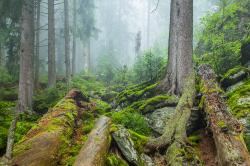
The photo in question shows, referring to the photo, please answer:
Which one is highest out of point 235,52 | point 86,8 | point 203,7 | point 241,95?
point 203,7

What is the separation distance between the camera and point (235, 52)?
33.6 feet

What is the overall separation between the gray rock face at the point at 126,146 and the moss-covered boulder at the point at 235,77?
4.88 metres

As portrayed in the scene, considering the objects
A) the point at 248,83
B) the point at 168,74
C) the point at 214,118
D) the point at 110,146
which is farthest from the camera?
the point at 168,74

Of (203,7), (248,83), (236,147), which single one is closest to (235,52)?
(248,83)

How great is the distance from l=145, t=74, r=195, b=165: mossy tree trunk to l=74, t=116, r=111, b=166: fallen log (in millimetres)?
1101

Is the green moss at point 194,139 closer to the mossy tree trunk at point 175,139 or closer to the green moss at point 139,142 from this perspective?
the mossy tree trunk at point 175,139

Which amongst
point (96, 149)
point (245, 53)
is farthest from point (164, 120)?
point (245, 53)

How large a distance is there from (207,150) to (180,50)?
176 inches

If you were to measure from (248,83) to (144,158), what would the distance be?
4.50 m

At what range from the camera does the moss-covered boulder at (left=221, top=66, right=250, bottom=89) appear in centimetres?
859

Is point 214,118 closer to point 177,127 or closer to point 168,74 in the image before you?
point 177,127

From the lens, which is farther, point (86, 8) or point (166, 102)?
point (86, 8)

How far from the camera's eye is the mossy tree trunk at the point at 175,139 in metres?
5.29

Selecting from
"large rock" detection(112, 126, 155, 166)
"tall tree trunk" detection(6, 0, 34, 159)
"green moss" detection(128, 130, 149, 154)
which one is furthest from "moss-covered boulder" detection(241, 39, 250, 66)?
"tall tree trunk" detection(6, 0, 34, 159)
